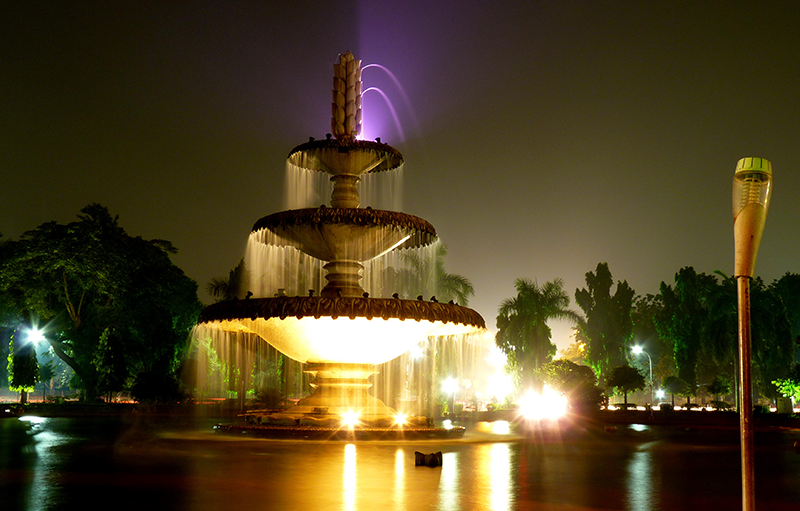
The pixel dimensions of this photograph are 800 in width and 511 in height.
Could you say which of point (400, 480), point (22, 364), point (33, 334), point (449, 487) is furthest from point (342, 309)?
point (22, 364)

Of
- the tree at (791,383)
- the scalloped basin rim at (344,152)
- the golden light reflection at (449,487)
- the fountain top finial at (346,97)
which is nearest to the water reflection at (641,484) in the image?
the golden light reflection at (449,487)

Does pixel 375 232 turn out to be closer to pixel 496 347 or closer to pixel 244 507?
pixel 244 507

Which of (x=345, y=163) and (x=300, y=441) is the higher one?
(x=345, y=163)

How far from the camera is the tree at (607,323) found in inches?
2906

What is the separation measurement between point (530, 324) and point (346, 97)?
3268 cm

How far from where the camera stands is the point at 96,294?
41.7 metres

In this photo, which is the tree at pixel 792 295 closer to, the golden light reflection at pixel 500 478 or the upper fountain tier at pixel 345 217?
the upper fountain tier at pixel 345 217

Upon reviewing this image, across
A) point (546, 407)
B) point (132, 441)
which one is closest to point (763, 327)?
point (546, 407)

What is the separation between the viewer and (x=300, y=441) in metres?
15.4

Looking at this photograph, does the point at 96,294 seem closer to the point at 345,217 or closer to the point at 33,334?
the point at 33,334

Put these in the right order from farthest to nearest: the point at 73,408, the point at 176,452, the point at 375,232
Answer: the point at 73,408 < the point at 375,232 < the point at 176,452

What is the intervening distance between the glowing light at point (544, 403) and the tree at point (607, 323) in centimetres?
2661

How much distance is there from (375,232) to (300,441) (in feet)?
17.4

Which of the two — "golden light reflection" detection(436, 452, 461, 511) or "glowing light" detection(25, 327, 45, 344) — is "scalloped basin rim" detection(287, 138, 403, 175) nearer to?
"golden light reflection" detection(436, 452, 461, 511)
